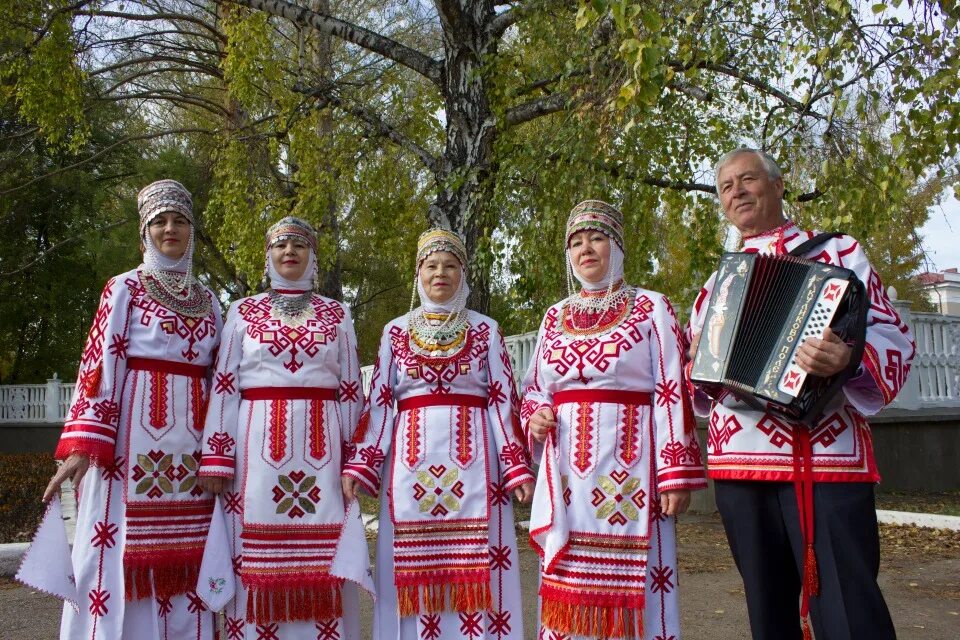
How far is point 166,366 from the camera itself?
12.5 feet

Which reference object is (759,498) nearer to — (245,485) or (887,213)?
(245,485)

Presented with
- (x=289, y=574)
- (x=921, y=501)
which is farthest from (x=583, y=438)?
Answer: (x=921, y=501)

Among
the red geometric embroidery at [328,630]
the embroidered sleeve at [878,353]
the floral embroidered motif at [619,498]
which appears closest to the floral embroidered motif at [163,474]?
the red geometric embroidery at [328,630]

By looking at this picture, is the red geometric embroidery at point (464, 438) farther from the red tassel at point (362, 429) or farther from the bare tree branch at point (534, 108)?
the bare tree branch at point (534, 108)

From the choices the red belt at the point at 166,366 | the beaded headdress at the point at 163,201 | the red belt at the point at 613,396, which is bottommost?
the red belt at the point at 613,396

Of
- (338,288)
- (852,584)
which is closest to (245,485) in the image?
(852,584)

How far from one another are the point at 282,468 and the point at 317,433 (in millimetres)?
210

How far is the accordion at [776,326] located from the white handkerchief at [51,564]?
2767 mm

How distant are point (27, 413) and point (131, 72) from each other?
28.0 feet

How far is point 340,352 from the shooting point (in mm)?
3988

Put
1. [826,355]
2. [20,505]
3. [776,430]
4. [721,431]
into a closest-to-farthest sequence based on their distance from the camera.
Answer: [826,355], [776,430], [721,431], [20,505]

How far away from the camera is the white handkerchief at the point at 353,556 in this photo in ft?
12.2

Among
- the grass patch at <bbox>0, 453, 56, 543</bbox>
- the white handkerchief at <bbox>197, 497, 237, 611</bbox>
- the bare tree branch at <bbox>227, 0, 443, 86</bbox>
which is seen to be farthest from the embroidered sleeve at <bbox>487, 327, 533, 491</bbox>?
the grass patch at <bbox>0, 453, 56, 543</bbox>

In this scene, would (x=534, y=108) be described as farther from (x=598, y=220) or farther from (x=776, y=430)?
(x=776, y=430)
